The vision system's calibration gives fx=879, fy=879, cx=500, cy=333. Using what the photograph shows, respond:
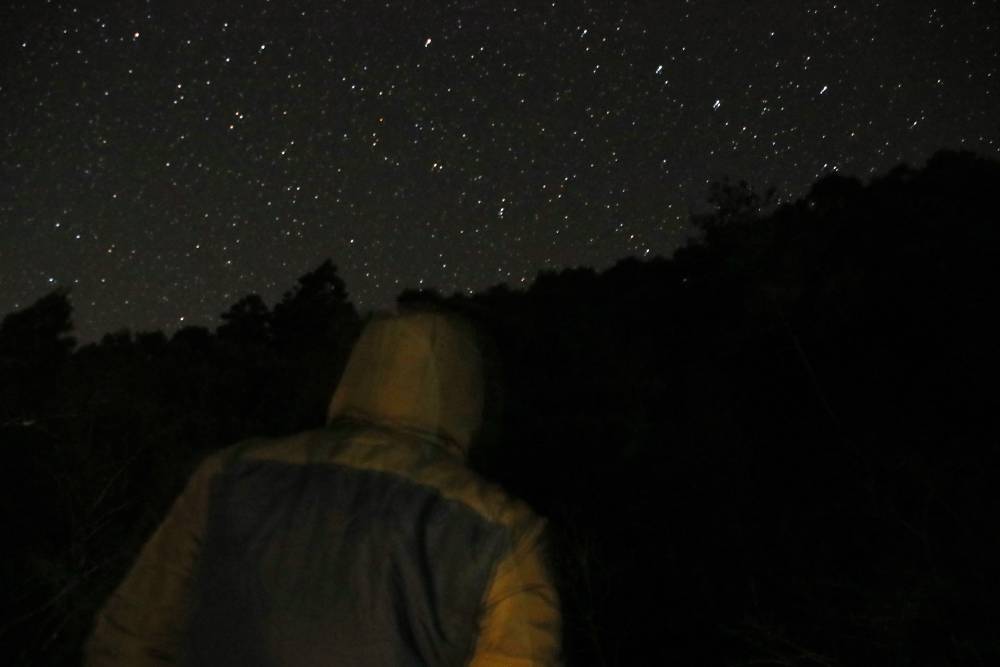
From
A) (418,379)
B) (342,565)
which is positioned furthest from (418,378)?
(342,565)

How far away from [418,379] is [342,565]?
294mm

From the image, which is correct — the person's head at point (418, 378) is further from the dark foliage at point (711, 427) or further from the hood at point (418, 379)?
the dark foliage at point (711, 427)

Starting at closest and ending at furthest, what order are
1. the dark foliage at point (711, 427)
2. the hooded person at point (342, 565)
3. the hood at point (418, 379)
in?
the hooded person at point (342, 565), the hood at point (418, 379), the dark foliage at point (711, 427)

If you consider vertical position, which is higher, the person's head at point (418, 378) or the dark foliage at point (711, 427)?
the person's head at point (418, 378)

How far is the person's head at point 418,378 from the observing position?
1.26m

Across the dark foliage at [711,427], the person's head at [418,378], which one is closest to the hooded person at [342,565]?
the person's head at [418,378]

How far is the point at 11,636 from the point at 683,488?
1140 cm

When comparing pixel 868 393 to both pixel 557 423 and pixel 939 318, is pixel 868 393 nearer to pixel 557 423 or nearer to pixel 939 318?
pixel 939 318

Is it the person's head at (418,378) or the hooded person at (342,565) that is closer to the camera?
the hooded person at (342,565)

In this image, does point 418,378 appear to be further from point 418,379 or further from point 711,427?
point 711,427

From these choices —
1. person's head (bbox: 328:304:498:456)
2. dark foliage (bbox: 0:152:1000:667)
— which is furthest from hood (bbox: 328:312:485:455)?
dark foliage (bbox: 0:152:1000:667)

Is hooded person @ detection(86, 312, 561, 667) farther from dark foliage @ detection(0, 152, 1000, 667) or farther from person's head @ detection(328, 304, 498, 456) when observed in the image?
dark foliage @ detection(0, 152, 1000, 667)

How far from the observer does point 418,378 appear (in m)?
1.27

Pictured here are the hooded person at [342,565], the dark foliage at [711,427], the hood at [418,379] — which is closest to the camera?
the hooded person at [342,565]
